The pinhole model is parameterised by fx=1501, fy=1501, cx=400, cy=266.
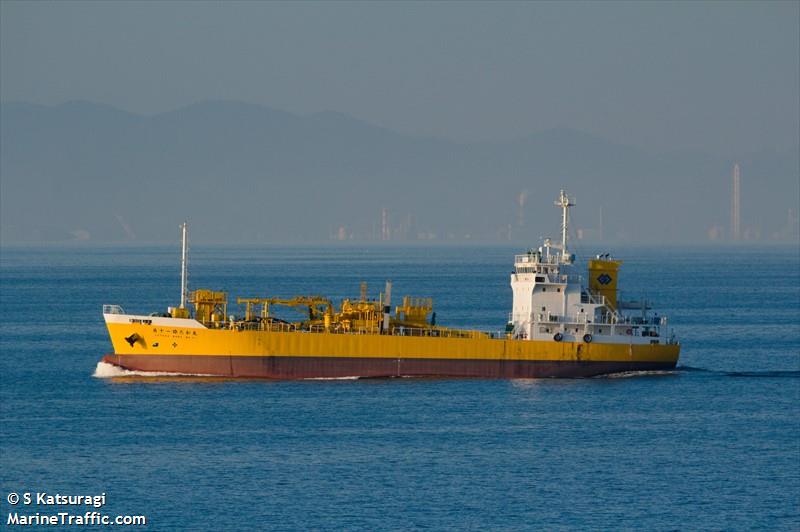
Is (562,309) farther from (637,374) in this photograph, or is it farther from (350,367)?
(350,367)

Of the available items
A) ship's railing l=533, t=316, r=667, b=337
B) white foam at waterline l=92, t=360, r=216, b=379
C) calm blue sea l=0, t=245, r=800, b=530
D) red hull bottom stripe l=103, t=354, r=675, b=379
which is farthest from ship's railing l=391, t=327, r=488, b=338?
white foam at waterline l=92, t=360, r=216, b=379

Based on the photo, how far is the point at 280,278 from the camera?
7485 inches

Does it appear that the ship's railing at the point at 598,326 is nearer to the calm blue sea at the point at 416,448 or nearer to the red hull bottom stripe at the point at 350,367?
the red hull bottom stripe at the point at 350,367

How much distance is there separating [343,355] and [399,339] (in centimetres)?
277

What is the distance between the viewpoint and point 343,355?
234ft

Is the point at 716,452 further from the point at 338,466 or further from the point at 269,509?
the point at 269,509

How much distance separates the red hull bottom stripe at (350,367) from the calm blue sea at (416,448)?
34.4 inches

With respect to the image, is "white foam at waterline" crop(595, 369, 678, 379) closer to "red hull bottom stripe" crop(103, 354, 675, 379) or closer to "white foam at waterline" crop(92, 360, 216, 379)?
"red hull bottom stripe" crop(103, 354, 675, 379)

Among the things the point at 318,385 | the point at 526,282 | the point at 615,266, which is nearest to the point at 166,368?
the point at 318,385

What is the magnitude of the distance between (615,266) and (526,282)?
5179 millimetres

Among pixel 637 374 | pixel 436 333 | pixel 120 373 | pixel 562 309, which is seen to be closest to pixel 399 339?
pixel 436 333

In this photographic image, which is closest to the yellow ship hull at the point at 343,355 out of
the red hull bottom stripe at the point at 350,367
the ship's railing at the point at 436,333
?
the red hull bottom stripe at the point at 350,367

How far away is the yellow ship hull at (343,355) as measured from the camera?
7056 cm

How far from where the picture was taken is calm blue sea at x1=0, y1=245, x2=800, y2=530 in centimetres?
4588
